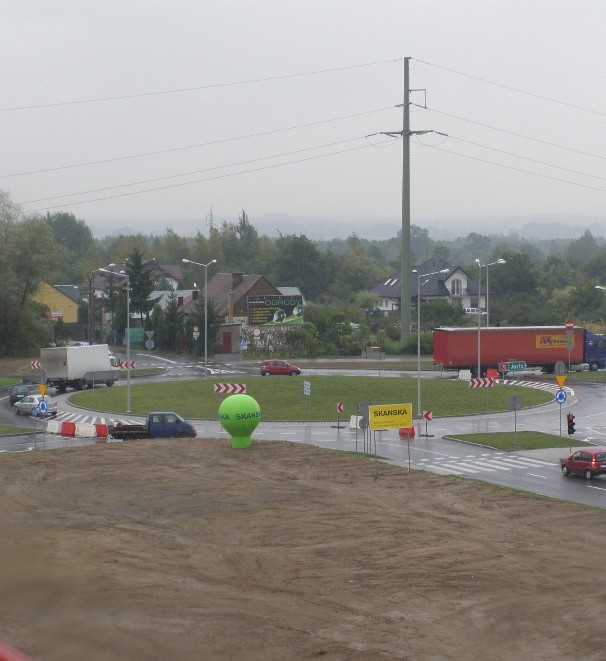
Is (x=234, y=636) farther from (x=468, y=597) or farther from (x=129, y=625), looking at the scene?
(x=468, y=597)

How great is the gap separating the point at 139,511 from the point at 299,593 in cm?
829

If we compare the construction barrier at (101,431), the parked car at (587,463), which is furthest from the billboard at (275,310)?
the parked car at (587,463)

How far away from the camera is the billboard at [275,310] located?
317ft

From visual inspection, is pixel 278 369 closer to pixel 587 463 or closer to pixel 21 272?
pixel 21 272

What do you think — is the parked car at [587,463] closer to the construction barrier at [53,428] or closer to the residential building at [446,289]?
the construction barrier at [53,428]

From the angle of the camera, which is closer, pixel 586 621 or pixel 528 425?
pixel 586 621

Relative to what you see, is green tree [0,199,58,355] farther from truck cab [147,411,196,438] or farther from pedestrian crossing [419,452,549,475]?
pedestrian crossing [419,452,549,475]

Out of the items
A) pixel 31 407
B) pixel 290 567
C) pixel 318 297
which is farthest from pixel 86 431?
pixel 318 297

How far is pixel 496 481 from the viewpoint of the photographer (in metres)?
32.8

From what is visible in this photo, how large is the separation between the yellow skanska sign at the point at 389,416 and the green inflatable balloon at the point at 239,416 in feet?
14.6

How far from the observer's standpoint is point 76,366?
6656cm

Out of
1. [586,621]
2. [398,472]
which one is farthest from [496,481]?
[586,621]

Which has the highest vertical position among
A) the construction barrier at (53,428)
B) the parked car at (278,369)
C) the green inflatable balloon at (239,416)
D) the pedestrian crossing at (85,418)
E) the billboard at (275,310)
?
the billboard at (275,310)

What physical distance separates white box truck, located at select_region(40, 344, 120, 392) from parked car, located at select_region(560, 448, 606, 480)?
4024 centimetres
